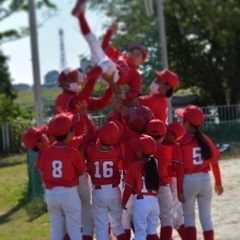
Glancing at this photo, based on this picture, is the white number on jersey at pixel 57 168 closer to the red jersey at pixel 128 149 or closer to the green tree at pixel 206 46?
the red jersey at pixel 128 149

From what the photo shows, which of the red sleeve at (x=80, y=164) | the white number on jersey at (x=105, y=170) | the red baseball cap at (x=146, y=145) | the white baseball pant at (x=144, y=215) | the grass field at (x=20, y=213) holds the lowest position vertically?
the grass field at (x=20, y=213)

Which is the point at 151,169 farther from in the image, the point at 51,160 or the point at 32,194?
the point at 32,194

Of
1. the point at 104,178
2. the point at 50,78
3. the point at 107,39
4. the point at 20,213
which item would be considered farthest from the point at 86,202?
the point at 50,78

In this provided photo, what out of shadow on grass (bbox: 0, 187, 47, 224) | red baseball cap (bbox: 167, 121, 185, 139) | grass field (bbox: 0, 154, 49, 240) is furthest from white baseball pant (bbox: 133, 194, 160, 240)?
shadow on grass (bbox: 0, 187, 47, 224)

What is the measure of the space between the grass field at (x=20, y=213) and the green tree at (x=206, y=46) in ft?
36.3

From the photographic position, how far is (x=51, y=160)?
20.2 feet

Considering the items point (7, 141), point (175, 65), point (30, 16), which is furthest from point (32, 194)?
point (175, 65)

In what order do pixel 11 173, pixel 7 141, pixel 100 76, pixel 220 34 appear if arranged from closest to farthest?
pixel 100 76 < pixel 11 173 < pixel 7 141 < pixel 220 34

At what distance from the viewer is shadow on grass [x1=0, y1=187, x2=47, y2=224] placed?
1012cm

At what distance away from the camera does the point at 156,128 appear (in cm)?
645

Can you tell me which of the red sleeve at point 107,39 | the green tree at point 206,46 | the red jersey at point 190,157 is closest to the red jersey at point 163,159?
the red jersey at point 190,157

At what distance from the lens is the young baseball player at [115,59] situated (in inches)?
261

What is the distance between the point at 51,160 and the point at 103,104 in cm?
115

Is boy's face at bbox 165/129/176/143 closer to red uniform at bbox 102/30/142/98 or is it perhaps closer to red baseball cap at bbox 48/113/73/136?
red uniform at bbox 102/30/142/98
